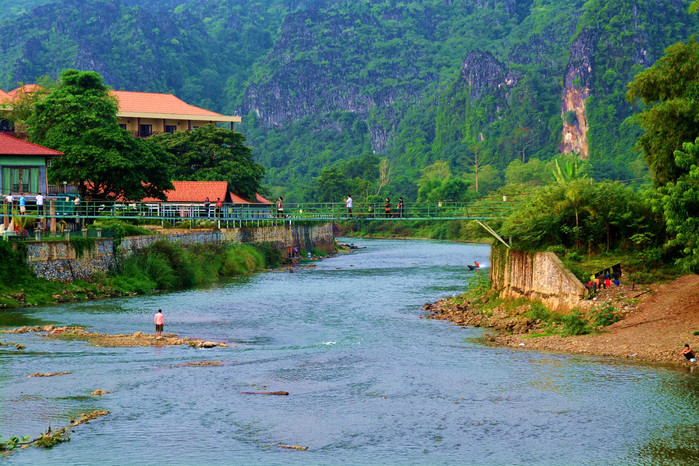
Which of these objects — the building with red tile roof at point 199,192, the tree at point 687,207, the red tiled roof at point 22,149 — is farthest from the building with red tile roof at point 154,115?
the tree at point 687,207

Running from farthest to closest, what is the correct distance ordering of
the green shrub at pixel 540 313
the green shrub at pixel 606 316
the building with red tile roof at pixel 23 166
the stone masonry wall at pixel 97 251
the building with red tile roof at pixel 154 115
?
the building with red tile roof at pixel 154 115
the building with red tile roof at pixel 23 166
the stone masonry wall at pixel 97 251
the green shrub at pixel 540 313
the green shrub at pixel 606 316

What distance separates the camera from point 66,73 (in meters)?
76.1

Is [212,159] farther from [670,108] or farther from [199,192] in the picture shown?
[670,108]

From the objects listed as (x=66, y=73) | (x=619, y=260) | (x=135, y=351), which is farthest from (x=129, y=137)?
(x=619, y=260)

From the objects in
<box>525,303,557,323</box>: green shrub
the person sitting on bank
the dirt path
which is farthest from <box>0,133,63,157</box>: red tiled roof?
the person sitting on bank

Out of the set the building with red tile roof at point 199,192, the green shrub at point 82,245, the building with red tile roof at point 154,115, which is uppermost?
the building with red tile roof at point 154,115

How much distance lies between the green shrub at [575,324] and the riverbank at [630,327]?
52 millimetres

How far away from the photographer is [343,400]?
31.4 metres

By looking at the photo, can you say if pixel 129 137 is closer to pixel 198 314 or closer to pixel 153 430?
pixel 198 314

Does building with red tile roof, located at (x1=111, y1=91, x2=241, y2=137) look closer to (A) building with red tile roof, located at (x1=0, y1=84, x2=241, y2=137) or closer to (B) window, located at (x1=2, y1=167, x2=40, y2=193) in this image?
(A) building with red tile roof, located at (x1=0, y1=84, x2=241, y2=137)

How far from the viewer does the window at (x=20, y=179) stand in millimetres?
67188

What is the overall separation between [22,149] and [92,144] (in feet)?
20.3

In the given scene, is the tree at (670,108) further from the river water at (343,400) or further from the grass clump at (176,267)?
the grass clump at (176,267)

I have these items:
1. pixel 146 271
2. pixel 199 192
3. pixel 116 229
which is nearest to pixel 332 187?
pixel 199 192
